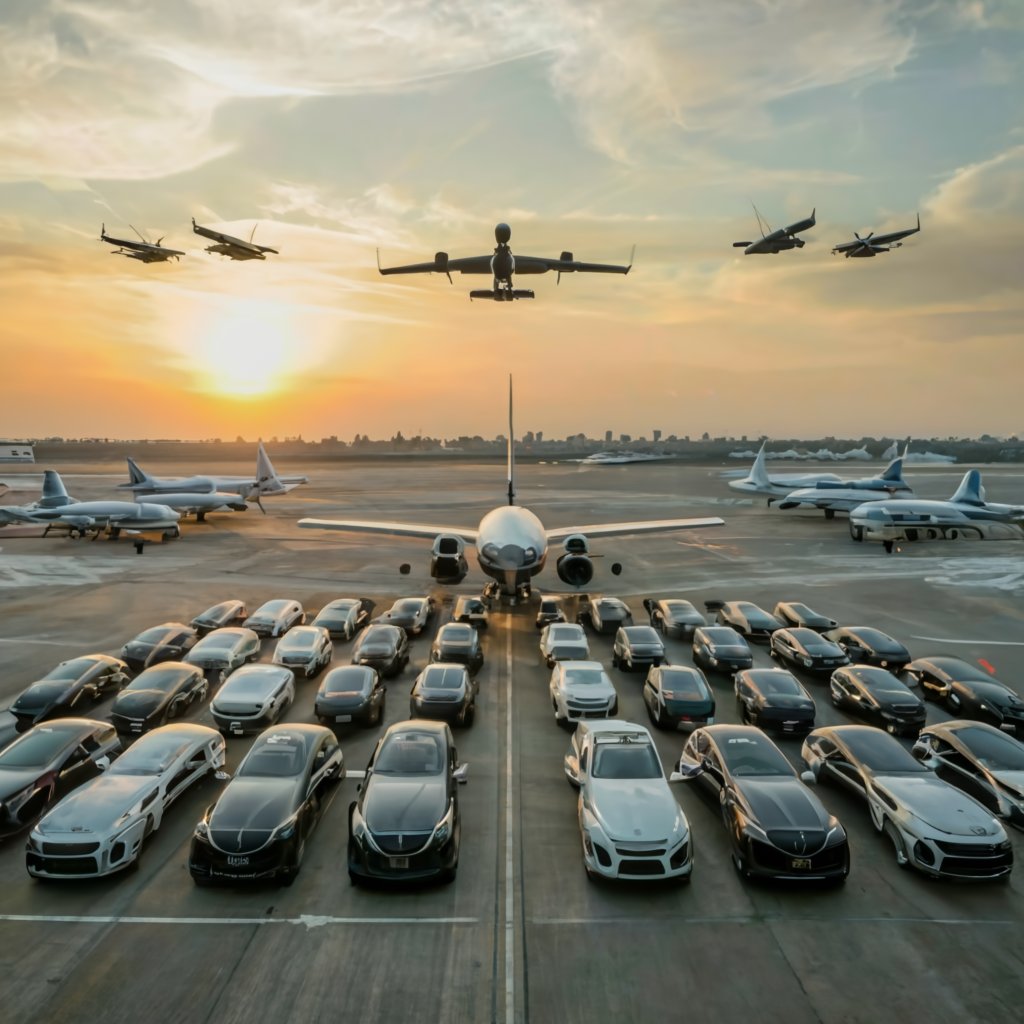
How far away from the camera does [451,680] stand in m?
17.7

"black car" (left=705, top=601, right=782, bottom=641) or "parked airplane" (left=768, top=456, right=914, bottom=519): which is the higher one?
"parked airplane" (left=768, top=456, right=914, bottom=519)

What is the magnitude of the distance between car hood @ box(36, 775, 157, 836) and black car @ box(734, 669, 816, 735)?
1409 cm

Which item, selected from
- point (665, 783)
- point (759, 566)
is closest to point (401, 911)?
point (665, 783)

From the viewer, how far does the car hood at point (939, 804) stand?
11.4 m

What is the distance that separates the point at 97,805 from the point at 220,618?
1466cm

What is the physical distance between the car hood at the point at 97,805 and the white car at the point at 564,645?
12056 mm

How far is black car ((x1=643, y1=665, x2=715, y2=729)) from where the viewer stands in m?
17.0

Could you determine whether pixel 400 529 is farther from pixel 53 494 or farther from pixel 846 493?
pixel 846 493

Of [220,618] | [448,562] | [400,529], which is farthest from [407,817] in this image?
[400,529]

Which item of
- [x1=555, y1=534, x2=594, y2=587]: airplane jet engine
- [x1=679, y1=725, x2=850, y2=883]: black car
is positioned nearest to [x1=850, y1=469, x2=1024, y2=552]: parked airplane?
[x1=555, y1=534, x2=594, y2=587]: airplane jet engine

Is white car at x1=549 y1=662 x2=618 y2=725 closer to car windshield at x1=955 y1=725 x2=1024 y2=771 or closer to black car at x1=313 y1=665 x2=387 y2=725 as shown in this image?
black car at x1=313 y1=665 x2=387 y2=725

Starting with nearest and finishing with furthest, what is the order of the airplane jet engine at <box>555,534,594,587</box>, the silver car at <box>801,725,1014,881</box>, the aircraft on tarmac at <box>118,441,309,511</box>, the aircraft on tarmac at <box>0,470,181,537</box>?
the silver car at <box>801,725,1014,881</box>
the airplane jet engine at <box>555,534,594,587</box>
the aircraft on tarmac at <box>0,470,181,537</box>
the aircraft on tarmac at <box>118,441,309,511</box>

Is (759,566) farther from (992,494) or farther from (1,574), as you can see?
(992,494)

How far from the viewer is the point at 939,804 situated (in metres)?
11.9
